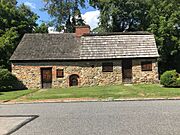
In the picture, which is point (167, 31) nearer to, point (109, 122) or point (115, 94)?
point (115, 94)

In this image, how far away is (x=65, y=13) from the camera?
5659 cm

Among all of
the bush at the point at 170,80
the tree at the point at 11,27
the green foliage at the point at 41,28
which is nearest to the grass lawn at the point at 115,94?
the bush at the point at 170,80

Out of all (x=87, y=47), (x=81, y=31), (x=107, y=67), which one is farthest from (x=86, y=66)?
(x=81, y=31)

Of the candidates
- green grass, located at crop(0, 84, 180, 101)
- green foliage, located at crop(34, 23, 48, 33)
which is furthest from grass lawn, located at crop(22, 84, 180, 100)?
green foliage, located at crop(34, 23, 48, 33)

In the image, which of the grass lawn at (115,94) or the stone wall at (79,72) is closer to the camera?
the grass lawn at (115,94)

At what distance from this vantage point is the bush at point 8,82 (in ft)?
110

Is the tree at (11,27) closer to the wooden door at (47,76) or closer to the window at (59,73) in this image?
the wooden door at (47,76)

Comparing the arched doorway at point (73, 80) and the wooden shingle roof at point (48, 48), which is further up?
the wooden shingle roof at point (48, 48)

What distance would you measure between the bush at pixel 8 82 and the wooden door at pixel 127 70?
10085 millimetres

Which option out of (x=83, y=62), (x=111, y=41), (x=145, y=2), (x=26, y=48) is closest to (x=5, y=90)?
(x=26, y=48)

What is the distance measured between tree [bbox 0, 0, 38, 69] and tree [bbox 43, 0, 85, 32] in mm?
3282

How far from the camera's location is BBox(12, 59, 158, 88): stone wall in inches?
1395

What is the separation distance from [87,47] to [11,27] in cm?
1529

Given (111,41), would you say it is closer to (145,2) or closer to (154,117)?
(145,2)
